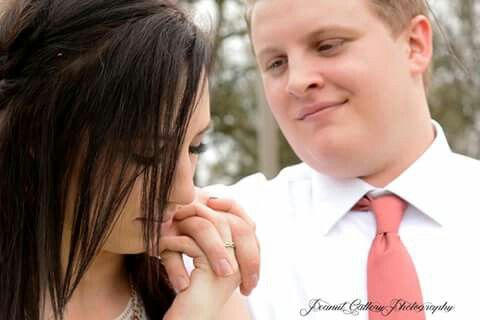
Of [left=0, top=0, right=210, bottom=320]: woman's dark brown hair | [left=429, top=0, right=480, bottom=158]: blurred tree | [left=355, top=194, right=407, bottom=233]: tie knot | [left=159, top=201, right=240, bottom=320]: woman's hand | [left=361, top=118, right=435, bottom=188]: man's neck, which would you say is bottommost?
[left=429, top=0, right=480, bottom=158]: blurred tree

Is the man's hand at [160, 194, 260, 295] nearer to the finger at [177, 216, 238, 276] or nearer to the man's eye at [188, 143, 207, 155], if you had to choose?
the finger at [177, 216, 238, 276]

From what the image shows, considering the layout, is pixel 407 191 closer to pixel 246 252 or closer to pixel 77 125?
pixel 246 252

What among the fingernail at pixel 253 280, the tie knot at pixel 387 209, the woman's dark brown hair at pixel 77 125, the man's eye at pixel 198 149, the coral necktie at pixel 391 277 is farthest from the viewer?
the tie knot at pixel 387 209

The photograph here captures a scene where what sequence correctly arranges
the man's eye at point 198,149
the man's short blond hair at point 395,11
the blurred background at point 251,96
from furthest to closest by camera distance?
the blurred background at point 251,96 → the man's short blond hair at point 395,11 → the man's eye at point 198,149

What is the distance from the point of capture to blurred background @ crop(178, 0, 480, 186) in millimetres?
10320

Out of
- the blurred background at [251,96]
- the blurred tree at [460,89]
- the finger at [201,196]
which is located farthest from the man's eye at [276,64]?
the blurred tree at [460,89]

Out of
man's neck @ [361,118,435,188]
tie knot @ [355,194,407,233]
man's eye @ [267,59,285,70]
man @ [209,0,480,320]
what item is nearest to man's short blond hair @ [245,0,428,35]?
man @ [209,0,480,320]

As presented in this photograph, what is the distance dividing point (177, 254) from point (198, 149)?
10.2 inches

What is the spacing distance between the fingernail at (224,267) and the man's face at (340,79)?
54 cm

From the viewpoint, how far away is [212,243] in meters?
1.90

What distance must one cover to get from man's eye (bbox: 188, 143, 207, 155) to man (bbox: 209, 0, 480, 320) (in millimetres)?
464

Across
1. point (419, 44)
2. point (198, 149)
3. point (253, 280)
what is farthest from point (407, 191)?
point (198, 149)

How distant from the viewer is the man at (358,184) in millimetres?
2168

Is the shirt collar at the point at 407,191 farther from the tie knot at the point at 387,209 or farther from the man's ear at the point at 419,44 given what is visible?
the man's ear at the point at 419,44
